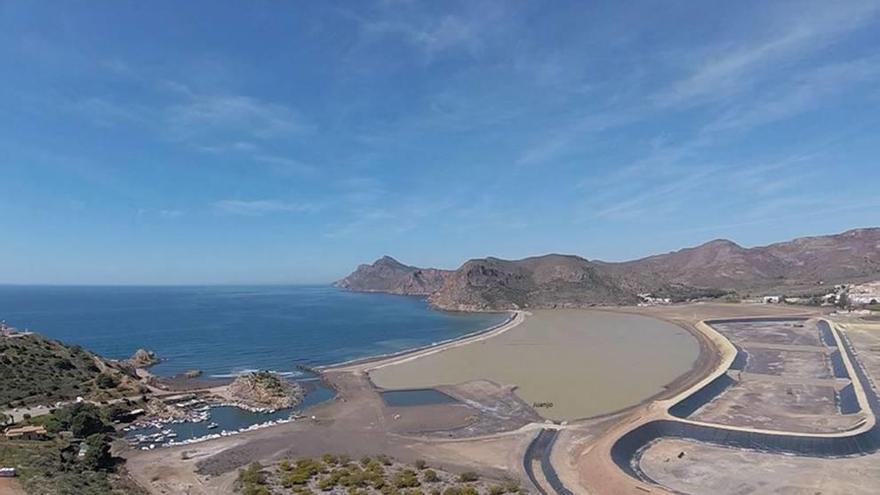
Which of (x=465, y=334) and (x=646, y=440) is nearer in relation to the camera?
(x=646, y=440)

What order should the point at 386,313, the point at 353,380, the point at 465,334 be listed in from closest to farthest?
the point at 353,380, the point at 465,334, the point at 386,313

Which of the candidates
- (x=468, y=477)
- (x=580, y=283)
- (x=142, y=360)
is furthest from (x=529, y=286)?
(x=468, y=477)

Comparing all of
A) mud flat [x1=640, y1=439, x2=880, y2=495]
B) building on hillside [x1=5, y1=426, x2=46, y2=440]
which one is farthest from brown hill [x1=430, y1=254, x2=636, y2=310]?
building on hillside [x1=5, y1=426, x2=46, y2=440]

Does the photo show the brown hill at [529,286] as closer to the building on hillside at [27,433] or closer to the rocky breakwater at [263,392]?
the rocky breakwater at [263,392]

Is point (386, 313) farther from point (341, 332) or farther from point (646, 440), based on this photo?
point (646, 440)

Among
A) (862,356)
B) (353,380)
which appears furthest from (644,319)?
(353,380)

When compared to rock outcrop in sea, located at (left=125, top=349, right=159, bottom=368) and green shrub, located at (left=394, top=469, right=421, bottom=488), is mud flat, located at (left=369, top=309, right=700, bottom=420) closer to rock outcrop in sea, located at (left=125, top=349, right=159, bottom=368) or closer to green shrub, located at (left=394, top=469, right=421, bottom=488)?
green shrub, located at (left=394, top=469, right=421, bottom=488)
